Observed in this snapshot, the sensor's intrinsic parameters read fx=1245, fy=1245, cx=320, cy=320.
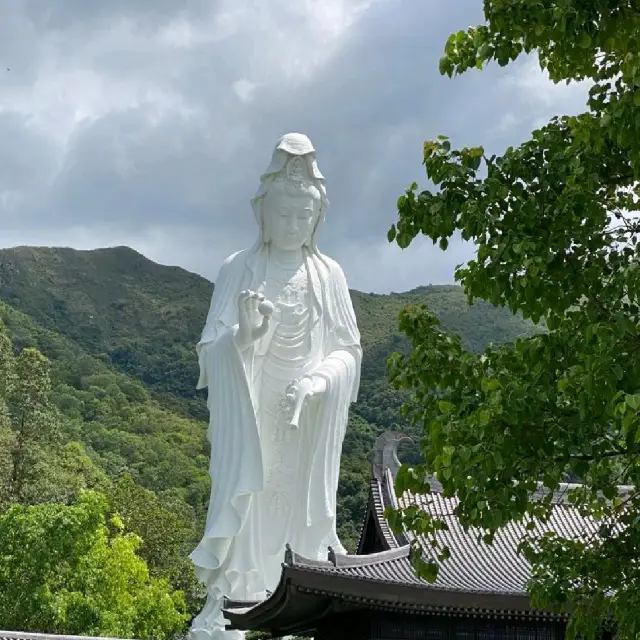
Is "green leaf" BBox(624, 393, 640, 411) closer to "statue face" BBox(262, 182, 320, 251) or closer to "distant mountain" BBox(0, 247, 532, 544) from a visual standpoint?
"statue face" BBox(262, 182, 320, 251)

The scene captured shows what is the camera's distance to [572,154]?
584 centimetres

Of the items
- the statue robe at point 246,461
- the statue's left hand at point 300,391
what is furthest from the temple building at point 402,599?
the statue's left hand at point 300,391

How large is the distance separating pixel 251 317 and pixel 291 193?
1.45 metres

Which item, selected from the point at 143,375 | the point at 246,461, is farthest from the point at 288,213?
the point at 143,375

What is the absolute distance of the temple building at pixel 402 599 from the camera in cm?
919

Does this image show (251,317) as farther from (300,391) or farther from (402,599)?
(402,599)

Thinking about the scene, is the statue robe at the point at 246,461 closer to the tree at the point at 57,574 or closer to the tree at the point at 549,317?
the tree at the point at 549,317

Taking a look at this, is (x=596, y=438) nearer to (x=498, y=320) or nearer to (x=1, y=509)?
(x=1, y=509)

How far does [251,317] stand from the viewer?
11531 mm

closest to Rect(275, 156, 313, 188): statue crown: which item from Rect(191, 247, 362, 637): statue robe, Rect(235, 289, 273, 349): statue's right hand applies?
Rect(191, 247, 362, 637): statue robe

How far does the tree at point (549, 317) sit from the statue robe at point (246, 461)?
18.4 feet

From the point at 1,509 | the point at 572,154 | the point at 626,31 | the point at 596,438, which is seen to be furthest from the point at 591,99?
the point at 1,509

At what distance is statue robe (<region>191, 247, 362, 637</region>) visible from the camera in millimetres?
11570

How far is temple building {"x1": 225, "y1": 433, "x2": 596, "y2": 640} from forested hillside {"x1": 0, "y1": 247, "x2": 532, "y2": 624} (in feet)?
43.9
